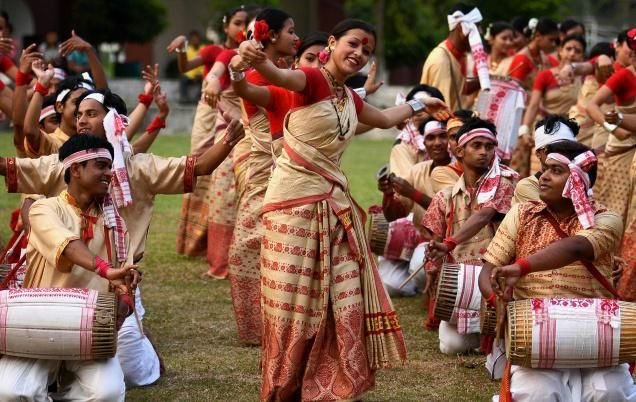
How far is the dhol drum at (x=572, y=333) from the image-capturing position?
5.79 m

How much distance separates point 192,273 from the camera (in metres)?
10.4

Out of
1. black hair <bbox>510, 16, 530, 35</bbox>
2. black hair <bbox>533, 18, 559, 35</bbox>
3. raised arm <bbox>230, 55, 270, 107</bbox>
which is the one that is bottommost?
black hair <bbox>510, 16, 530, 35</bbox>

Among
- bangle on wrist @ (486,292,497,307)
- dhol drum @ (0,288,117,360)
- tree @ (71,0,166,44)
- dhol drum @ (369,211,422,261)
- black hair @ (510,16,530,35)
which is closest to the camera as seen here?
dhol drum @ (0,288,117,360)

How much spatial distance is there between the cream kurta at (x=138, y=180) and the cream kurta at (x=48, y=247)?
19.3 inches

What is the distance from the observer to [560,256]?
5988 millimetres

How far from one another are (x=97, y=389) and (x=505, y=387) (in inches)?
74.9

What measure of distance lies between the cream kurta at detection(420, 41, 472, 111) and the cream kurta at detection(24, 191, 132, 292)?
485cm

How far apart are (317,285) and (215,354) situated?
1.59 m

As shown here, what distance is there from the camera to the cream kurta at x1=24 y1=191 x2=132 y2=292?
19.7ft

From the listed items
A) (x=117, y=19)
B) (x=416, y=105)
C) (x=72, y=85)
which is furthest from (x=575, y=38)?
(x=117, y=19)

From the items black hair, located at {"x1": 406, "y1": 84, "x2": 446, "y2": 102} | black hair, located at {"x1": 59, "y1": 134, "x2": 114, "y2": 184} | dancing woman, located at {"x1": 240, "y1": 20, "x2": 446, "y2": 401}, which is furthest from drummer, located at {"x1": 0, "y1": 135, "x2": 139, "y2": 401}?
black hair, located at {"x1": 406, "y1": 84, "x2": 446, "y2": 102}

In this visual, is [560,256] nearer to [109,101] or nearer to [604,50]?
[109,101]

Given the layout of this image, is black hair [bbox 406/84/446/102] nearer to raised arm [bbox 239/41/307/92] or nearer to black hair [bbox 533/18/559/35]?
black hair [bbox 533/18/559/35]

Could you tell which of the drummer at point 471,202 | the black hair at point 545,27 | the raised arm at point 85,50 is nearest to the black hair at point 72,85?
the raised arm at point 85,50
